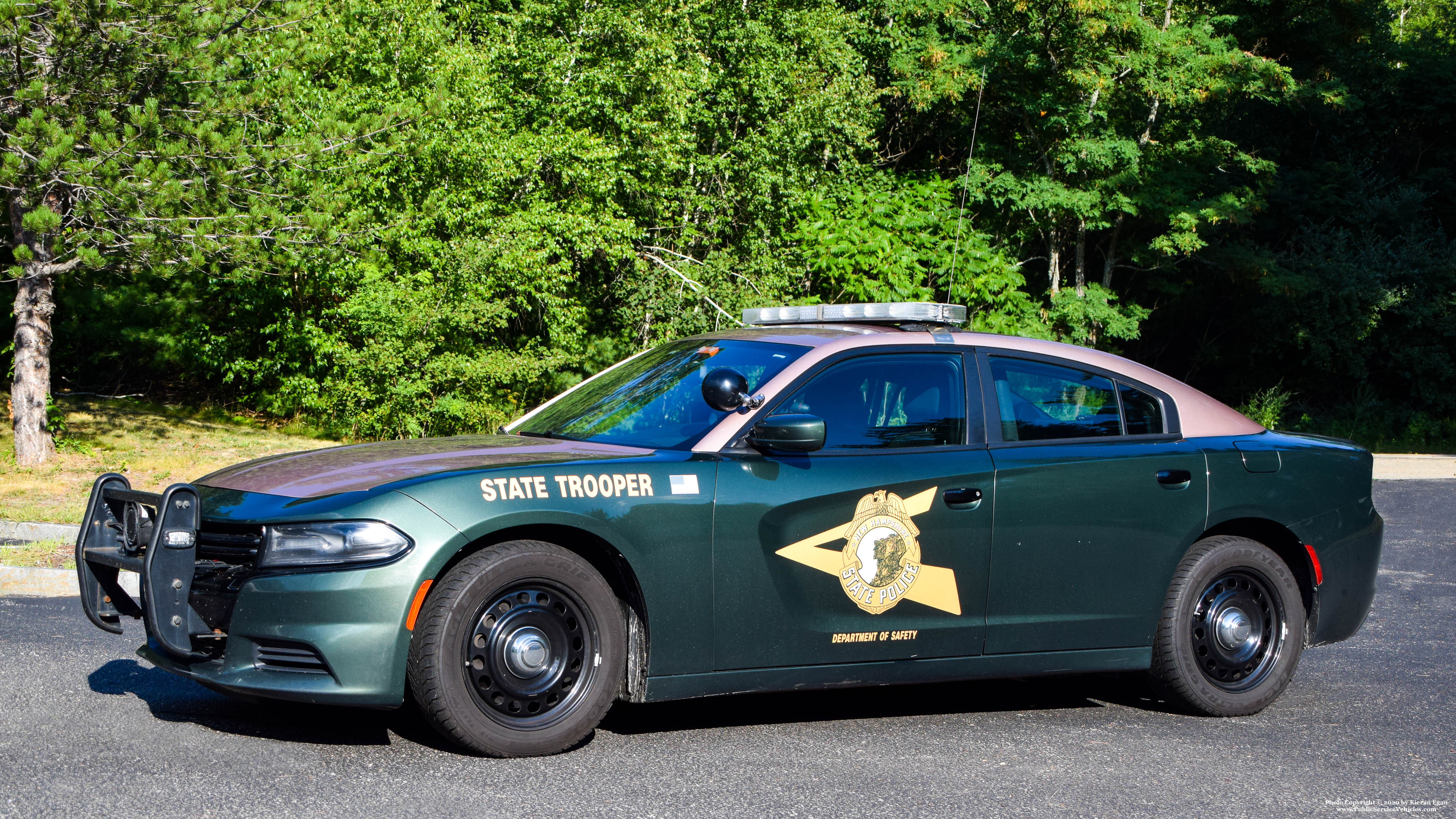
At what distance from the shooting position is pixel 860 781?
4184 millimetres

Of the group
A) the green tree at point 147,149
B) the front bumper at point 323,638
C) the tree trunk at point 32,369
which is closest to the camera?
the front bumper at point 323,638

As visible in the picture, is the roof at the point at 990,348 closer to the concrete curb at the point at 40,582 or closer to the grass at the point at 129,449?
the concrete curb at the point at 40,582

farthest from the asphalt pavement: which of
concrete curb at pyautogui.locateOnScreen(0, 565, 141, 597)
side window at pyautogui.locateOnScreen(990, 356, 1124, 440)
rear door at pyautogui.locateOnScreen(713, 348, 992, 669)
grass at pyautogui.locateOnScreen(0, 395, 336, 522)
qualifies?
grass at pyautogui.locateOnScreen(0, 395, 336, 522)

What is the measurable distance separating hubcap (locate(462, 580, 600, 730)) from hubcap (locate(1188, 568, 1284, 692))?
272 centimetres

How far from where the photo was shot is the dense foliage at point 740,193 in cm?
1380

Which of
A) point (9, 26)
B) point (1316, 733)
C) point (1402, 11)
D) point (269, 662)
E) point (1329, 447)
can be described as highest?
point (1402, 11)

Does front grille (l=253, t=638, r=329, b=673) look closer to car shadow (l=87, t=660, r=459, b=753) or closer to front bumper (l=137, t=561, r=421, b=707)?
front bumper (l=137, t=561, r=421, b=707)

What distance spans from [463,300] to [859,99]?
1021 centimetres

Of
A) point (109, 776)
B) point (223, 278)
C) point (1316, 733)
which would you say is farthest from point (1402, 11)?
point (109, 776)

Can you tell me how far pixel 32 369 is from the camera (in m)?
13.7

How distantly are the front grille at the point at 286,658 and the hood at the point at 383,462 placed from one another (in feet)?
1.61

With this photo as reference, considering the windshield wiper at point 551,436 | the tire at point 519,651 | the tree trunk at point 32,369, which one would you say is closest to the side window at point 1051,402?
the windshield wiper at point 551,436

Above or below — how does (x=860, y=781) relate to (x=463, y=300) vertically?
below

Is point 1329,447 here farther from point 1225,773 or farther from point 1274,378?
point 1274,378
